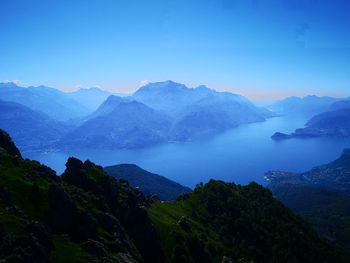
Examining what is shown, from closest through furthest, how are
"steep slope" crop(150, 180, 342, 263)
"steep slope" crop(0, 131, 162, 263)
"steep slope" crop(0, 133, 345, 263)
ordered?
1. "steep slope" crop(0, 131, 162, 263)
2. "steep slope" crop(0, 133, 345, 263)
3. "steep slope" crop(150, 180, 342, 263)

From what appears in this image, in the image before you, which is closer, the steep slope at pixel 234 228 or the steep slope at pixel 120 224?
the steep slope at pixel 120 224

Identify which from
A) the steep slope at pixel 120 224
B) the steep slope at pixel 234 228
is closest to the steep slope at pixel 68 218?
the steep slope at pixel 120 224

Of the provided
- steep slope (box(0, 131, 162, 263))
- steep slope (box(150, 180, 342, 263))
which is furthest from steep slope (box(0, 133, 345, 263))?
steep slope (box(150, 180, 342, 263))

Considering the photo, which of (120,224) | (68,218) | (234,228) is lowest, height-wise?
(234,228)

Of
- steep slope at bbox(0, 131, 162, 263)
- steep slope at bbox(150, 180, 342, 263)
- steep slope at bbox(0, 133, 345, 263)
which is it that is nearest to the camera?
steep slope at bbox(0, 131, 162, 263)

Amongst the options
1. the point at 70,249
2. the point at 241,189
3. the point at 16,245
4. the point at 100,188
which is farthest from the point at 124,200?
the point at 241,189

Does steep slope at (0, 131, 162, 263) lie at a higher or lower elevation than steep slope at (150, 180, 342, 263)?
higher

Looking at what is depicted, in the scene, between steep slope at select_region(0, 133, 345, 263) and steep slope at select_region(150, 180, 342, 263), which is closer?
steep slope at select_region(0, 133, 345, 263)

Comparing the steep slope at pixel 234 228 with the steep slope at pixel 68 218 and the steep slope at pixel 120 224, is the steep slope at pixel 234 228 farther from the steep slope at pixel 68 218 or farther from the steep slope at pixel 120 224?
the steep slope at pixel 68 218

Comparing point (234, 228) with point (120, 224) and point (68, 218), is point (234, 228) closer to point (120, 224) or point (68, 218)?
point (120, 224)

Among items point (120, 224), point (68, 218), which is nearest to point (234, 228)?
point (120, 224)

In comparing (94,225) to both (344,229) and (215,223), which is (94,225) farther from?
(344,229)

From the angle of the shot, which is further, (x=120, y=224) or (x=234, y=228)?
(x=234, y=228)

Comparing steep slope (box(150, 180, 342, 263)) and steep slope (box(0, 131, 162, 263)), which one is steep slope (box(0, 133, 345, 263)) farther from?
steep slope (box(150, 180, 342, 263))
